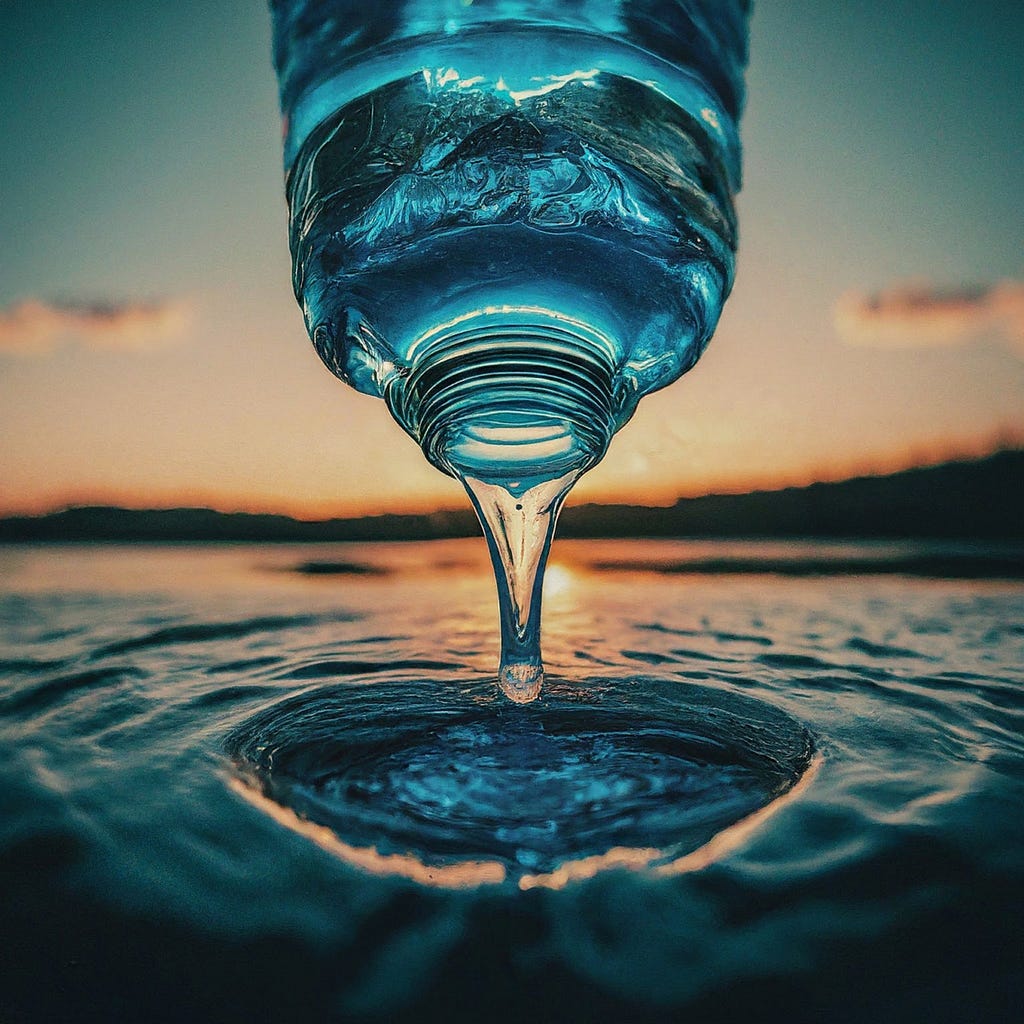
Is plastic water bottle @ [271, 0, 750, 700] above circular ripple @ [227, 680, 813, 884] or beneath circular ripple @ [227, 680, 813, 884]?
above

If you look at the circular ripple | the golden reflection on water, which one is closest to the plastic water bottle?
the circular ripple

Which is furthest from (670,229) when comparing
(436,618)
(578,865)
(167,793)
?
(436,618)

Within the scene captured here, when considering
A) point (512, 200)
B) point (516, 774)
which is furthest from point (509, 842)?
point (512, 200)

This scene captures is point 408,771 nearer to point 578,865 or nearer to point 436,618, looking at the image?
point 578,865

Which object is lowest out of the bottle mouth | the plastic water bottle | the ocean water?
the ocean water

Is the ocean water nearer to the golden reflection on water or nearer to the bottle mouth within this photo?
the golden reflection on water

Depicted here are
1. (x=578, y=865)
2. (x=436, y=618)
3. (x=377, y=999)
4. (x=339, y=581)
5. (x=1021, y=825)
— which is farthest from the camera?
(x=339, y=581)

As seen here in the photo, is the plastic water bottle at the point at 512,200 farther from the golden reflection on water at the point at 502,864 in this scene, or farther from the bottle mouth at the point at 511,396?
the golden reflection on water at the point at 502,864

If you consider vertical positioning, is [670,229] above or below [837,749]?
above
